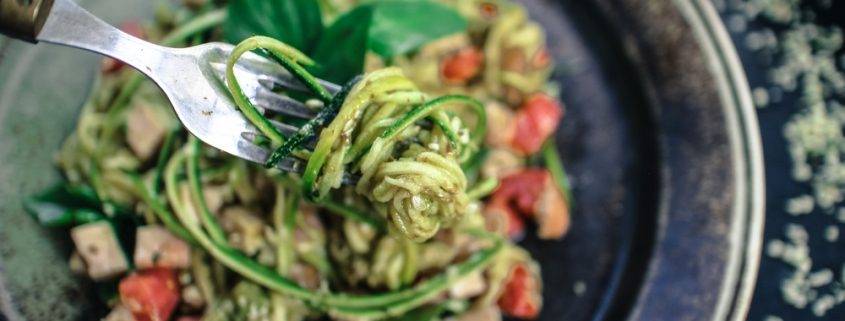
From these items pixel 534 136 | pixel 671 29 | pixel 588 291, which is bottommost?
pixel 588 291

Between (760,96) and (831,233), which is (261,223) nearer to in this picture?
(760,96)

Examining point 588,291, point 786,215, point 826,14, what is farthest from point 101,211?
point 826,14

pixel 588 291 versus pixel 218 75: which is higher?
pixel 218 75

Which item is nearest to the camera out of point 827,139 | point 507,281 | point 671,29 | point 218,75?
point 218,75

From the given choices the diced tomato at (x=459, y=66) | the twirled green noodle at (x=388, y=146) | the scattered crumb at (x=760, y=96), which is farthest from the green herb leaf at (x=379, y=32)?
the scattered crumb at (x=760, y=96)

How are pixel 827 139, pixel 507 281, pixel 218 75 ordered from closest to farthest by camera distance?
pixel 218 75 → pixel 507 281 → pixel 827 139

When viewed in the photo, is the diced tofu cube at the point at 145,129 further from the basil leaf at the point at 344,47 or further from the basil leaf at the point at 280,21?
the basil leaf at the point at 344,47

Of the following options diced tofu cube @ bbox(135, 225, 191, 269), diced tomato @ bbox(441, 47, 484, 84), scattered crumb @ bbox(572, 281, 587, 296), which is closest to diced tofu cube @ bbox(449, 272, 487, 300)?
scattered crumb @ bbox(572, 281, 587, 296)

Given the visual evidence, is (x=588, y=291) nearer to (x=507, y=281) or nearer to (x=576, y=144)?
(x=507, y=281)
